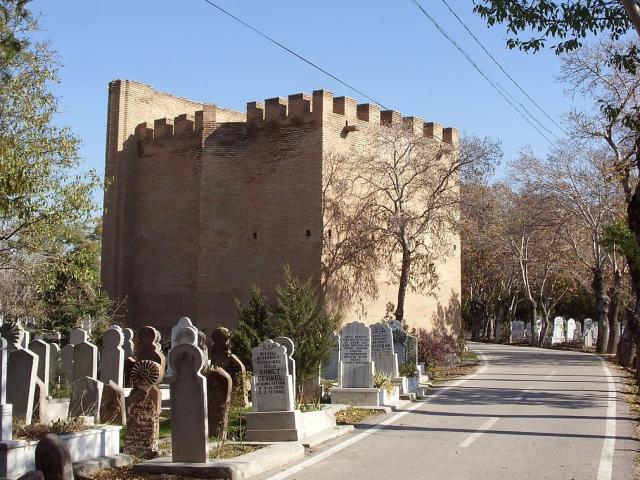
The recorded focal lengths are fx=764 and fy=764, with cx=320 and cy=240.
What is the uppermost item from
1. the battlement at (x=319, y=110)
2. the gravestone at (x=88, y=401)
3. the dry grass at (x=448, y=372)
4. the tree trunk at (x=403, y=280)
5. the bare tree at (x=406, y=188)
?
the battlement at (x=319, y=110)

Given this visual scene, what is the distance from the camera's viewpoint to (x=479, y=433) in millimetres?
13305

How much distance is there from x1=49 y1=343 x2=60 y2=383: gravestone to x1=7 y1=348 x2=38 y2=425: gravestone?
18.7ft

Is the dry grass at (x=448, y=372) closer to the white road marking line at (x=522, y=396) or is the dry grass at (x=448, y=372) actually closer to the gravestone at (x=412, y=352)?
the gravestone at (x=412, y=352)

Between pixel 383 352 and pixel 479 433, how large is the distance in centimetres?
579

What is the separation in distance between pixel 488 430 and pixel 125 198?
935 inches

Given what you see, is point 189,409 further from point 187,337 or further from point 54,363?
point 54,363

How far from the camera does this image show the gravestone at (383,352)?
1883cm

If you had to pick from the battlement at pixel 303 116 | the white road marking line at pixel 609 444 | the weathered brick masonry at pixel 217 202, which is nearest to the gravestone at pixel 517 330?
the weathered brick masonry at pixel 217 202

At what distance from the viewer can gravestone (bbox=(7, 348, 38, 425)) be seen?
425 inches

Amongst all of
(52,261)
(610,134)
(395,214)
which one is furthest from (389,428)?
(610,134)

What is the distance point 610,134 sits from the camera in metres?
27.9

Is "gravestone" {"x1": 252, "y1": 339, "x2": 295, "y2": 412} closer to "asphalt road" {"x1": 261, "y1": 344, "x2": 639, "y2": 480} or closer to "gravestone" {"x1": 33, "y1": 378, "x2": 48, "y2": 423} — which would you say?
"asphalt road" {"x1": 261, "y1": 344, "x2": 639, "y2": 480}

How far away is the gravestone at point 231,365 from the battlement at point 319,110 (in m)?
14.6

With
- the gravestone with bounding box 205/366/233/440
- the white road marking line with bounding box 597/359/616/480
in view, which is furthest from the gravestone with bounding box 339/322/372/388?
the gravestone with bounding box 205/366/233/440
